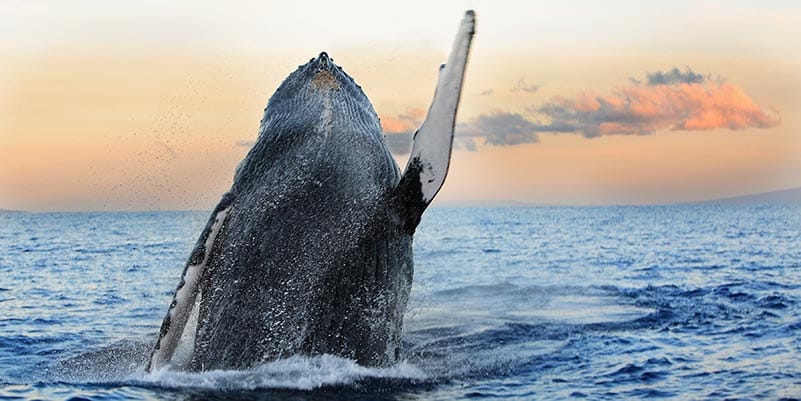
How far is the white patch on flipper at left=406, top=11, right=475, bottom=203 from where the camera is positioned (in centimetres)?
836

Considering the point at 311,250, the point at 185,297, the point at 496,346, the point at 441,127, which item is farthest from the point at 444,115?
the point at 496,346

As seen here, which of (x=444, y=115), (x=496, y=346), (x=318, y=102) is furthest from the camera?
(x=496, y=346)

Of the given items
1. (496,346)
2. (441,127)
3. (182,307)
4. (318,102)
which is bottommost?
(496,346)

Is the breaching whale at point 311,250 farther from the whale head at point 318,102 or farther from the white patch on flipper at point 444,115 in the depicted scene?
the whale head at point 318,102

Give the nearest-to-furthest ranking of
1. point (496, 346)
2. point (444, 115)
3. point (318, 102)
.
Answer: point (444, 115)
point (318, 102)
point (496, 346)

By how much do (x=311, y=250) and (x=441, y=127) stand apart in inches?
63.3

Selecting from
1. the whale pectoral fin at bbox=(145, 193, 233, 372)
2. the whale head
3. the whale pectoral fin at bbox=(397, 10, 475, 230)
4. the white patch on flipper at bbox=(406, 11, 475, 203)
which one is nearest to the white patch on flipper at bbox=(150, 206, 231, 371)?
the whale pectoral fin at bbox=(145, 193, 233, 372)

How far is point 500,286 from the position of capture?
22.1 meters

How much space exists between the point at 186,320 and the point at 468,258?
3299cm

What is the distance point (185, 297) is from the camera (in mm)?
8422

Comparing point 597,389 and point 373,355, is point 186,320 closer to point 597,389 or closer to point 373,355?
point 373,355

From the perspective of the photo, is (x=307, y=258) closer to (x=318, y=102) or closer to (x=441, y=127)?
(x=441, y=127)

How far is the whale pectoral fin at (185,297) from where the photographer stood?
27.5 ft

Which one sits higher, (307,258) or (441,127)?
(441,127)
